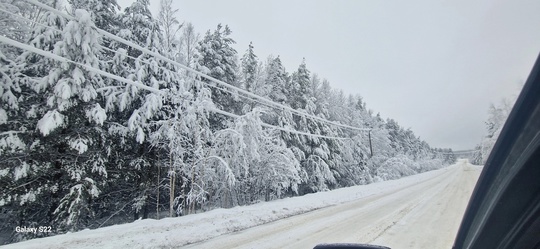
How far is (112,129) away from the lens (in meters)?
15.4

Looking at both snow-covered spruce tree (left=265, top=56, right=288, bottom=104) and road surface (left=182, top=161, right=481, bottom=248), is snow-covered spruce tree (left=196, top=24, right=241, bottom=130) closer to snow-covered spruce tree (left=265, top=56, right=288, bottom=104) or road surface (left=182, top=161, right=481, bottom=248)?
snow-covered spruce tree (left=265, top=56, right=288, bottom=104)

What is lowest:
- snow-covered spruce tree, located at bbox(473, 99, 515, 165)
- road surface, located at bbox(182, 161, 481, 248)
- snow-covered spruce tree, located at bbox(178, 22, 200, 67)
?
road surface, located at bbox(182, 161, 481, 248)

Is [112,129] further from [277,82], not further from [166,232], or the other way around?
[277,82]

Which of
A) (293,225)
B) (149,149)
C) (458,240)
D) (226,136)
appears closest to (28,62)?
(149,149)

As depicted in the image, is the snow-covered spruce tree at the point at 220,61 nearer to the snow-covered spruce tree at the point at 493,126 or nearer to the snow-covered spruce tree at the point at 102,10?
the snow-covered spruce tree at the point at 102,10

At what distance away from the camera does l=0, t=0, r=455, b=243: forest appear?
12.1 meters

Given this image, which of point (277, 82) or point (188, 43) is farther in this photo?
point (277, 82)

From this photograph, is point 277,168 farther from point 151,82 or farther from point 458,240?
point 458,240

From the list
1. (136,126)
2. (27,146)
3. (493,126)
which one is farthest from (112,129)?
(493,126)

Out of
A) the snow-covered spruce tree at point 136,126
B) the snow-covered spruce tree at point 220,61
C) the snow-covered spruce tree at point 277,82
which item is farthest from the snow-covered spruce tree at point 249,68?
the snow-covered spruce tree at point 136,126

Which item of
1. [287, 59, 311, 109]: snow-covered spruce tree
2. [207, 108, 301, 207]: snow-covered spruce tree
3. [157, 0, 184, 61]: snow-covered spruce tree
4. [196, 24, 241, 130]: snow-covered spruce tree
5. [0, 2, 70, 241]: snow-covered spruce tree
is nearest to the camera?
[0, 2, 70, 241]: snow-covered spruce tree

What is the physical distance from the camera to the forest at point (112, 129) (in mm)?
12055

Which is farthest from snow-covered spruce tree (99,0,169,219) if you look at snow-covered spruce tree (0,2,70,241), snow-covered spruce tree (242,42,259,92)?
snow-covered spruce tree (242,42,259,92)

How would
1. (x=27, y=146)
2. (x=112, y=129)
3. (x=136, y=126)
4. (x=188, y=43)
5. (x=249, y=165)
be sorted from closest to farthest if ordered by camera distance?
(x=27, y=146)
(x=136, y=126)
(x=112, y=129)
(x=249, y=165)
(x=188, y=43)
